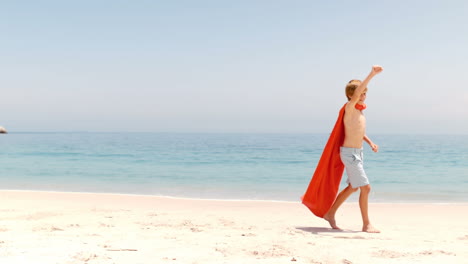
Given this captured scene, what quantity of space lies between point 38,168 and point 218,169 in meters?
7.47

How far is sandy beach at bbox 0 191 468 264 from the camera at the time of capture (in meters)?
3.49

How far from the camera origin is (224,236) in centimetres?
438

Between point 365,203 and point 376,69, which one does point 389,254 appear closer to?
Result: point 365,203

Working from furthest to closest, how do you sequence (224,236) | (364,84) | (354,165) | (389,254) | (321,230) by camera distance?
(321,230)
(354,165)
(364,84)
(224,236)
(389,254)

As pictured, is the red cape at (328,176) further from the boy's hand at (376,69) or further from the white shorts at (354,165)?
the boy's hand at (376,69)

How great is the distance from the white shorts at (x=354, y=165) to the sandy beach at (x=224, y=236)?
587mm

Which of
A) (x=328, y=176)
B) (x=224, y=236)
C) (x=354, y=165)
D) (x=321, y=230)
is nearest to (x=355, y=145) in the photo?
(x=354, y=165)

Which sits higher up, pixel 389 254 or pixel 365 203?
pixel 365 203

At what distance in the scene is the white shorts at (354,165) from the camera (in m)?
4.74

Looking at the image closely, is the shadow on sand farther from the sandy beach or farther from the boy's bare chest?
the boy's bare chest

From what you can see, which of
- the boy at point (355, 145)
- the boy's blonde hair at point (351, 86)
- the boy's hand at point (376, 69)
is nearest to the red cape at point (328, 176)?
the boy at point (355, 145)

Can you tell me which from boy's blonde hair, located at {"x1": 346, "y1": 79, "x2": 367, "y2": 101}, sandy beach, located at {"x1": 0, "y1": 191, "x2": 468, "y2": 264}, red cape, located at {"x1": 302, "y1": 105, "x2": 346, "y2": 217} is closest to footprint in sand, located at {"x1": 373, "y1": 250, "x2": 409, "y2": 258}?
sandy beach, located at {"x1": 0, "y1": 191, "x2": 468, "y2": 264}

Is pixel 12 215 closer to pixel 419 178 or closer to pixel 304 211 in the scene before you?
pixel 304 211

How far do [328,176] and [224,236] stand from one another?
1.52 meters
